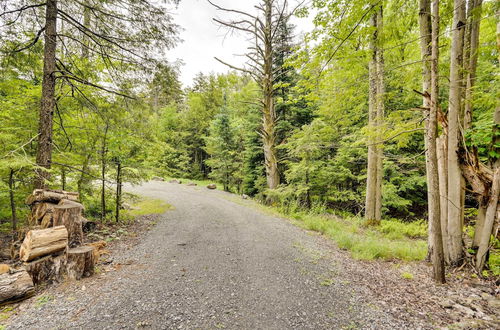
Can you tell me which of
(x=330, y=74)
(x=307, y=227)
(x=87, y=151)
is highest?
(x=330, y=74)

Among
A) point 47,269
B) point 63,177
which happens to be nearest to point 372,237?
point 47,269

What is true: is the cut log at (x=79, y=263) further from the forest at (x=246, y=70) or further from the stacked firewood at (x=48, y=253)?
the forest at (x=246, y=70)

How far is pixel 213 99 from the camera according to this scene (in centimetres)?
2670

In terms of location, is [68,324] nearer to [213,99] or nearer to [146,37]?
[146,37]

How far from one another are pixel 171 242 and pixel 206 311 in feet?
9.38

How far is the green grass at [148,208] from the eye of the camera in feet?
26.6

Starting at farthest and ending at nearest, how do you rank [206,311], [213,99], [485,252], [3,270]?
[213,99], [485,252], [3,270], [206,311]

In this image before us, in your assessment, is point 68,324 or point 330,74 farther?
point 330,74

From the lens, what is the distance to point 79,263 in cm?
335

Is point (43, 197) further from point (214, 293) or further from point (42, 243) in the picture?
point (214, 293)

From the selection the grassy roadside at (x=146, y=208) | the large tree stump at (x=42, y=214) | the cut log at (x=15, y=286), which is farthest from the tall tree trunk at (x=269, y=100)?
the cut log at (x=15, y=286)

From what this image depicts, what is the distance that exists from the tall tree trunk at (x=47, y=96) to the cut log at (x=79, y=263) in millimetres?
2164

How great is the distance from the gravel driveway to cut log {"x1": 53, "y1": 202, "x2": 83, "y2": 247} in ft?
2.82

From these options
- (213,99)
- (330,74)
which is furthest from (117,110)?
(213,99)
